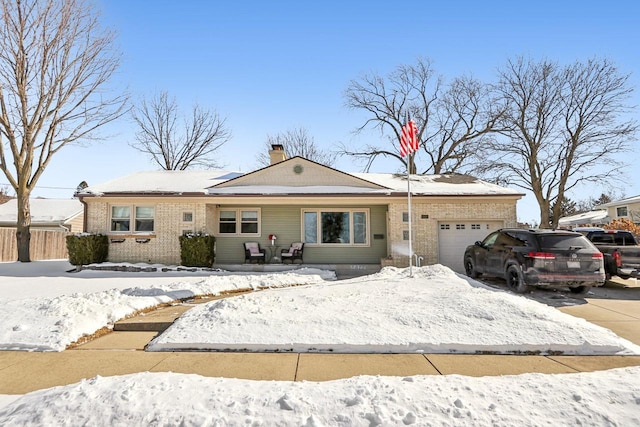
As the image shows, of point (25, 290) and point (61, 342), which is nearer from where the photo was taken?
point (61, 342)

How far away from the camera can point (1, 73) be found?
50.9 feet

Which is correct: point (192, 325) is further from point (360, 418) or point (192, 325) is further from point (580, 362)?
point (580, 362)

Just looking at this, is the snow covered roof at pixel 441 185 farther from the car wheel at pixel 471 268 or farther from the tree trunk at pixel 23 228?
the tree trunk at pixel 23 228

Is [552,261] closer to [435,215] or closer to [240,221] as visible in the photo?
[435,215]

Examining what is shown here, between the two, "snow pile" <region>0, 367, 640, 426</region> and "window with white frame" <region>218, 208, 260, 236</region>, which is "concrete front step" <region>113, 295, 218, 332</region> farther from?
"window with white frame" <region>218, 208, 260, 236</region>

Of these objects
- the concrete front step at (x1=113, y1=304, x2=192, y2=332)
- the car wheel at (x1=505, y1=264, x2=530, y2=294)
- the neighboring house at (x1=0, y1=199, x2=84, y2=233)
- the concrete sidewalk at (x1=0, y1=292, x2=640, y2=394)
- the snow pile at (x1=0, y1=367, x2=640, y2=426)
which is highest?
the neighboring house at (x1=0, y1=199, x2=84, y2=233)

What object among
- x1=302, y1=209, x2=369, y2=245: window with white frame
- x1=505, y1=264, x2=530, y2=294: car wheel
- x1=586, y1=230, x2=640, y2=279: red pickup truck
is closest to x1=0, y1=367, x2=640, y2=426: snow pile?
x1=505, y1=264, x2=530, y2=294: car wheel

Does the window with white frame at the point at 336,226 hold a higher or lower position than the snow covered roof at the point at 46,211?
lower

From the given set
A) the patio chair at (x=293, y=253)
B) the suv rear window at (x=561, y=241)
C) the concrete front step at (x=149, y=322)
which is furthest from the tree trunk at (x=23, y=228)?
the suv rear window at (x=561, y=241)

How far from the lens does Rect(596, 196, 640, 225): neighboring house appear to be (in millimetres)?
29770

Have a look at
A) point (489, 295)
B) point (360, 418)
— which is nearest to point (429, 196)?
point (489, 295)

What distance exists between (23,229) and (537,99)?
31862 millimetres

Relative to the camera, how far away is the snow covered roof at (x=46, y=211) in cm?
2826

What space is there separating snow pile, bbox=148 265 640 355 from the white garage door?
25.0 feet
